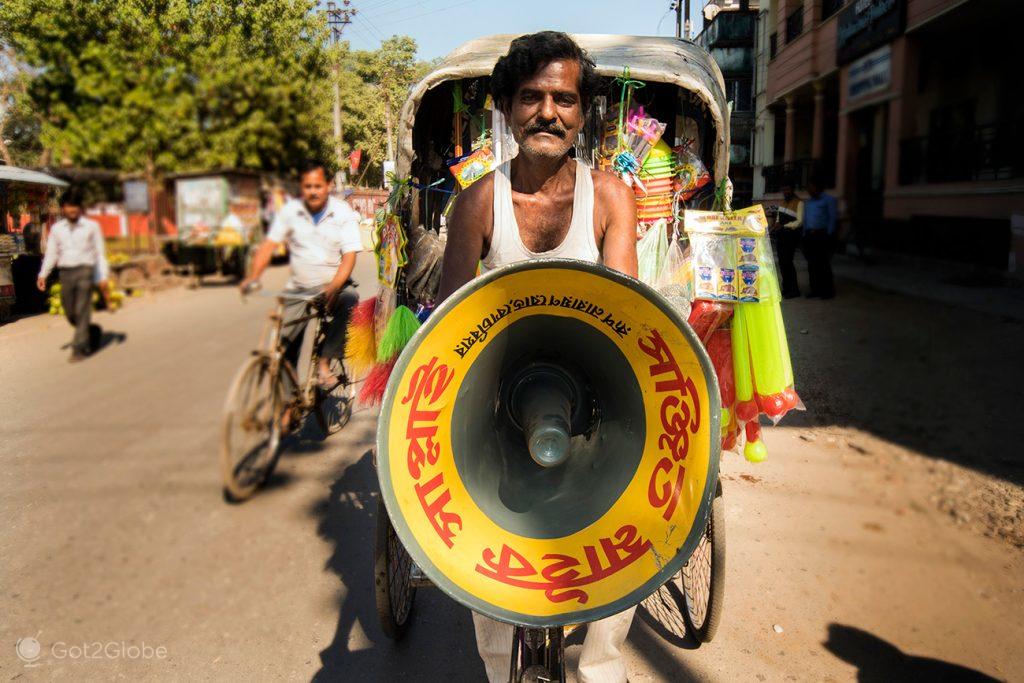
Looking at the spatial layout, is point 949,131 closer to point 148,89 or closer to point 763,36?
point 763,36

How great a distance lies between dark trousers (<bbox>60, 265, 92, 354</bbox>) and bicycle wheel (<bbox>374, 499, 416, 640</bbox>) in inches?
45.6

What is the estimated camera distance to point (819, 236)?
912cm

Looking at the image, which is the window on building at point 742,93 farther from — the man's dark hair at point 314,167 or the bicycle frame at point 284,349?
the man's dark hair at point 314,167

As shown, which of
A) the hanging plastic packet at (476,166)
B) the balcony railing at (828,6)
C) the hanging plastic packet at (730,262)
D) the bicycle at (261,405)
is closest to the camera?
the bicycle at (261,405)

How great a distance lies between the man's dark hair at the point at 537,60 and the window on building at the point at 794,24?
7.40 feet

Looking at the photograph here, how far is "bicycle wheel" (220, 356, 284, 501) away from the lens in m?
1.42

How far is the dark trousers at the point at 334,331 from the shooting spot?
213 cm

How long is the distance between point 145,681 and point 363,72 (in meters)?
1.67

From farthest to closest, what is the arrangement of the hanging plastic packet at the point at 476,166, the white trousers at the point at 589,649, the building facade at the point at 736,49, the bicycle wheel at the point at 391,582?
the building facade at the point at 736,49 → the hanging plastic packet at the point at 476,166 → the bicycle wheel at the point at 391,582 → the white trousers at the point at 589,649

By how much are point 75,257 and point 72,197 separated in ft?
0.35

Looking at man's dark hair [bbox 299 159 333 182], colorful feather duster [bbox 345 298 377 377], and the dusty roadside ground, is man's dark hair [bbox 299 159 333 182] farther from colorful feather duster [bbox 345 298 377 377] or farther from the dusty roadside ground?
the dusty roadside ground

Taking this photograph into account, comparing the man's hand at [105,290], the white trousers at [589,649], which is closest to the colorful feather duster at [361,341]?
the white trousers at [589,649]

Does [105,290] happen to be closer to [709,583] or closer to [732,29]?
[709,583]

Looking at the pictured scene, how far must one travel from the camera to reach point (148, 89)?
133 cm
